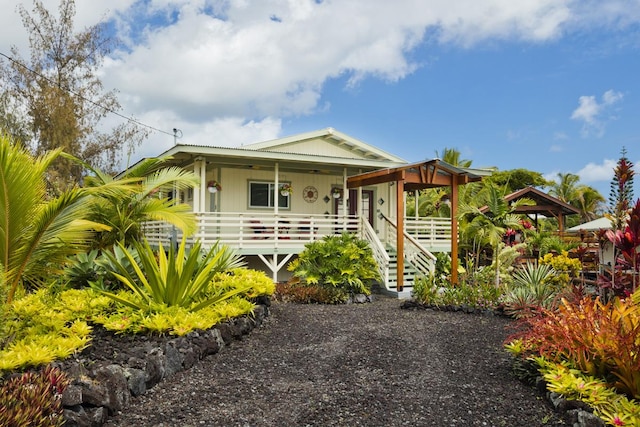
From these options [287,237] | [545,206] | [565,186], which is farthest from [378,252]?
[565,186]

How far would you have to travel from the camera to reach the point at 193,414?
4254 millimetres

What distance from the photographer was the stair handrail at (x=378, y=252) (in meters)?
12.1

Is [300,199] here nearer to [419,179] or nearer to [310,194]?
[310,194]

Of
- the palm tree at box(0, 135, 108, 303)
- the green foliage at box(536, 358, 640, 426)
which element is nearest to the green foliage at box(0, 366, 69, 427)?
the palm tree at box(0, 135, 108, 303)

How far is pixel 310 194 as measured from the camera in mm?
15234

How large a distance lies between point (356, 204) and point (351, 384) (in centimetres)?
1135

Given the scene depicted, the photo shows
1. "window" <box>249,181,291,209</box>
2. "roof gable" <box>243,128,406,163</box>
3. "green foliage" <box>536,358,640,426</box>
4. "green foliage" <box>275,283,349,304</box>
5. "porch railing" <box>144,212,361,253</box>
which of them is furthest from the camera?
"roof gable" <box>243,128,406,163</box>

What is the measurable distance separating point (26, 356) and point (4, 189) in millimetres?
1700

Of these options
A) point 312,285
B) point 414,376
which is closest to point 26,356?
point 414,376

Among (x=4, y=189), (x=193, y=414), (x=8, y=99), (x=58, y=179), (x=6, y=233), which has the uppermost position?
(x=8, y=99)

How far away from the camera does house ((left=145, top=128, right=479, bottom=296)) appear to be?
40.3ft

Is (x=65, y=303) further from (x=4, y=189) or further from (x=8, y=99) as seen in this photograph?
(x=8, y=99)

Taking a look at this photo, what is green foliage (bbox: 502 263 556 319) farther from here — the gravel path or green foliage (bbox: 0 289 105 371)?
green foliage (bbox: 0 289 105 371)

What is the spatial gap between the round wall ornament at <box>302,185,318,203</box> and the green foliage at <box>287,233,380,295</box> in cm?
400
